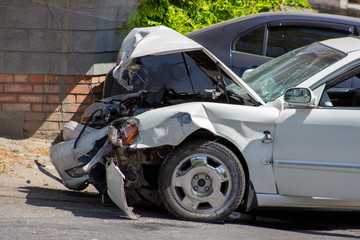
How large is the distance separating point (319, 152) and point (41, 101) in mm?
4367

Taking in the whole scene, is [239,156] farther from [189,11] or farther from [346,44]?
[189,11]

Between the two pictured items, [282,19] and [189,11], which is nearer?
[282,19]

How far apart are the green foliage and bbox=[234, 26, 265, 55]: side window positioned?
154 centimetres

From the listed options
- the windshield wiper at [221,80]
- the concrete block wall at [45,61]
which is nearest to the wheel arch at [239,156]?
the windshield wiper at [221,80]

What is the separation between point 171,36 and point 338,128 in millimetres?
1669

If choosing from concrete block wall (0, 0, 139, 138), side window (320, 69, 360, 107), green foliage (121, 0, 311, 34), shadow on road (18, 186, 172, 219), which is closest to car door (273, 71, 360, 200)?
side window (320, 69, 360, 107)

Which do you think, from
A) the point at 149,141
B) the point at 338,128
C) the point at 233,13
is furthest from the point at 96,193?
the point at 233,13

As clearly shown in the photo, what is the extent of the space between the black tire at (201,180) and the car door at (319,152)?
382 millimetres

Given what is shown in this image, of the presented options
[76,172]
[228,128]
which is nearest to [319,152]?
[228,128]

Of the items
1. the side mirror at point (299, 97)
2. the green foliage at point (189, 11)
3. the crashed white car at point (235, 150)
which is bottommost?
the crashed white car at point (235, 150)

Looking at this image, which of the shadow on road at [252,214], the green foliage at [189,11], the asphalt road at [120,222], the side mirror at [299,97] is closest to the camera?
the asphalt road at [120,222]

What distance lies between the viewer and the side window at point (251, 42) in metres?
7.64

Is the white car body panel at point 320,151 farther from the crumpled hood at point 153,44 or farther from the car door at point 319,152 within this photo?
the crumpled hood at point 153,44

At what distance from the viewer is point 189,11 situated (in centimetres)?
928
